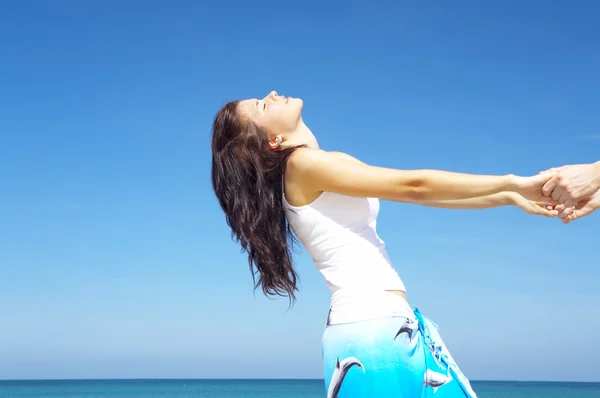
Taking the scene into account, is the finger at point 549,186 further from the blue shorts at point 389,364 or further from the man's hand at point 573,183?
the blue shorts at point 389,364

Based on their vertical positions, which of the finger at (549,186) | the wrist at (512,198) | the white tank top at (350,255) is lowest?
the white tank top at (350,255)

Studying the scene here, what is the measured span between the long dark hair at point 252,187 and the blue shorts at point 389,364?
0.71 meters

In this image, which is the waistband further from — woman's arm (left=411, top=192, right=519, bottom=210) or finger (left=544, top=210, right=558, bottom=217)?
finger (left=544, top=210, right=558, bottom=217)

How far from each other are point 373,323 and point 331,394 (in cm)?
37

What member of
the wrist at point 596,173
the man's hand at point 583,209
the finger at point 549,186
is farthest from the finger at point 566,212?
the finger at point 549,186

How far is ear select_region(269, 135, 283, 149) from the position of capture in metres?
3.41

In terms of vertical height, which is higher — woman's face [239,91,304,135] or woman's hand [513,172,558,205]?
woman's face [239,91,304,135]

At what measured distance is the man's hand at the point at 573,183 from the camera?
3377 millimetres

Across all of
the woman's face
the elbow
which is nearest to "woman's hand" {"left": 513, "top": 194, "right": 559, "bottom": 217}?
the elbow

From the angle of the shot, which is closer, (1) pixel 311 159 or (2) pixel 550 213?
(1) pixel 311 159

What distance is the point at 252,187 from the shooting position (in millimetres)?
3430

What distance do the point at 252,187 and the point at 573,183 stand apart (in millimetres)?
1611

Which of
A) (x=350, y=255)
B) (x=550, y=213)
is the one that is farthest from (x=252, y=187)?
(x=550, y=213)

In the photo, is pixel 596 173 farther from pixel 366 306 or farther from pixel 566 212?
pixel 366 306
